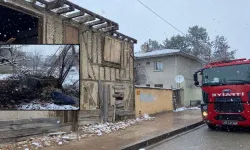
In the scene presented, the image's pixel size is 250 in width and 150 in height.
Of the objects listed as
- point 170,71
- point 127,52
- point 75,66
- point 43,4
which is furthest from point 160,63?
point 75,66

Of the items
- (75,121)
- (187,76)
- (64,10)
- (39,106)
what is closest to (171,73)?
(187,76)

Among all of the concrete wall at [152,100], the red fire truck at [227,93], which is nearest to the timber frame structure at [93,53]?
the concrete wall at [152,100]

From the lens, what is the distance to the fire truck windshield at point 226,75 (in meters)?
10.2

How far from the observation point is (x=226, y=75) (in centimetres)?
1059

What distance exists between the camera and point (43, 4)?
30.4 ft

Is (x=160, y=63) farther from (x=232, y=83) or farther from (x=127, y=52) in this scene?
(x=232, y=83)

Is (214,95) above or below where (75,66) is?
below

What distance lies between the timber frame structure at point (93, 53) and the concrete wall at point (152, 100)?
0.84m

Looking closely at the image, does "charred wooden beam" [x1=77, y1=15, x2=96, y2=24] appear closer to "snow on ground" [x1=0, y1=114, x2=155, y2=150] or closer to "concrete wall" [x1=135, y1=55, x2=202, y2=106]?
"snow on ground" [x1=0, y1=114, x2=155, y2=150]

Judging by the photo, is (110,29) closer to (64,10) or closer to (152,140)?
(64,10)

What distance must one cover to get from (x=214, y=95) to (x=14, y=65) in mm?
7523

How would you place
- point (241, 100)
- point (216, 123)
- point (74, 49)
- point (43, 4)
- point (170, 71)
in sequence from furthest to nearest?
point (170, 71) → point (216, 123) → point (241, 100) → point (43, 4) → point (74, 49)

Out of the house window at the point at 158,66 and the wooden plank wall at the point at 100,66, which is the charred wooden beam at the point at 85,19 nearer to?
the wooden plank wall at the point at 100,66

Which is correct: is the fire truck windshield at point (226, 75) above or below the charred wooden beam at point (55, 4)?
below
